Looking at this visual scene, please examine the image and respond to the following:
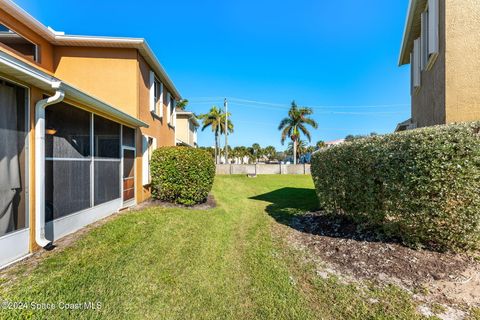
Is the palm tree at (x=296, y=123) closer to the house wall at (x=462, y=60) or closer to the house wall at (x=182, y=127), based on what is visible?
the house wall at (x=182, y=127)

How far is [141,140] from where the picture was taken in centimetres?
884

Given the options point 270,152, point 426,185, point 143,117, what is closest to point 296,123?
point 143,117

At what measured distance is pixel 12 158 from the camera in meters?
3.63

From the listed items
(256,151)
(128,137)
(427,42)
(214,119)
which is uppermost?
(214,119)

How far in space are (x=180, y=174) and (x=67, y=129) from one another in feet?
12.2

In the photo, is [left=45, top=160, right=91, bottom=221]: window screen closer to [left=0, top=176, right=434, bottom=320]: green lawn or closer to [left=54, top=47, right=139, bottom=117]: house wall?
[left=0, top=176, right=434, bottom=320]: green lawn

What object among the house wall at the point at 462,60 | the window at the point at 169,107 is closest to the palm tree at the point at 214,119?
the window at the point at 169,107

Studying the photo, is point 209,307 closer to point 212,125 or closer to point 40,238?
point 40,238

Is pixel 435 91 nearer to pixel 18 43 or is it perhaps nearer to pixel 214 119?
pixel 18 43

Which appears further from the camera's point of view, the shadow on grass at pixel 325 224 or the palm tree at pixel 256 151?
the palm tree at pixel 256 151

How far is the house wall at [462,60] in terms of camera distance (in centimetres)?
456

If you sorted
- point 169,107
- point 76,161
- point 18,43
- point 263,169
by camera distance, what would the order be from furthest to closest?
point 263,169 < point 169,107 < point 18,43 < point 76,161

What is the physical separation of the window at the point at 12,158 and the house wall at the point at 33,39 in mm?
4244

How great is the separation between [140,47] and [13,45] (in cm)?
357
